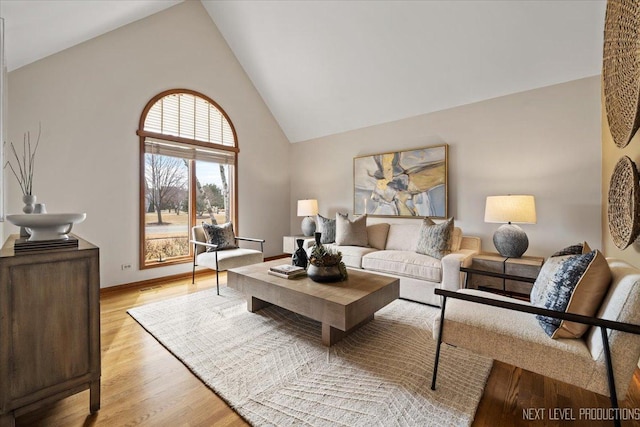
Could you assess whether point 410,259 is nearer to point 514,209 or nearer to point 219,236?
point 514,209

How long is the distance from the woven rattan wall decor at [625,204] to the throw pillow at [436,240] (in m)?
1.36

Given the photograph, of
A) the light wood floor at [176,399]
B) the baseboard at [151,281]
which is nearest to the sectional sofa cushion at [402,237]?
the light wood floor at [176,399]

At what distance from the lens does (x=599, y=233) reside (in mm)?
2844

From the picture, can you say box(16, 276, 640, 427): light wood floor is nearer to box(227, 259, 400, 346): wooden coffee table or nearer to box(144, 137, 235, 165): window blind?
box(227, 259, 400, 346): wooden coffee table

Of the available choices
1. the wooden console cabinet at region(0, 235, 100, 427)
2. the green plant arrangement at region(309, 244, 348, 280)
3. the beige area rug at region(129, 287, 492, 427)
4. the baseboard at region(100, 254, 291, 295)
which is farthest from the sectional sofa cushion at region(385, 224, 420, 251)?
the wooden console cabinet at region(0, 235, 100, 427)

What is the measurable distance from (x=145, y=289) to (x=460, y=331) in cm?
371

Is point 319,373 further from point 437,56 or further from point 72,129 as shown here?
point 72,129

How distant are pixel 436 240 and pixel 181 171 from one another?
148 inches

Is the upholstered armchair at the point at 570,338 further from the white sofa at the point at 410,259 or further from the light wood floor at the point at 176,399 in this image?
the white sofa at the point at 410,259

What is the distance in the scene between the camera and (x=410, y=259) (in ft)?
10.4

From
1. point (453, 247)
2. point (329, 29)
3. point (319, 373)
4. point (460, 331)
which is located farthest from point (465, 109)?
point (319, 373)

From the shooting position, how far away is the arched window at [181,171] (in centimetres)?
388

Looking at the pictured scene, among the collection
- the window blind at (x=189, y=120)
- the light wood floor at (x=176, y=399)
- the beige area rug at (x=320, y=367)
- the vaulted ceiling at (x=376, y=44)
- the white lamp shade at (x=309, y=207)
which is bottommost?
the light wood floor at (x=176, y=399)

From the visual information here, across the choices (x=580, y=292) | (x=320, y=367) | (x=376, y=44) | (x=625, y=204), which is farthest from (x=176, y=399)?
(x=376, y=44)
